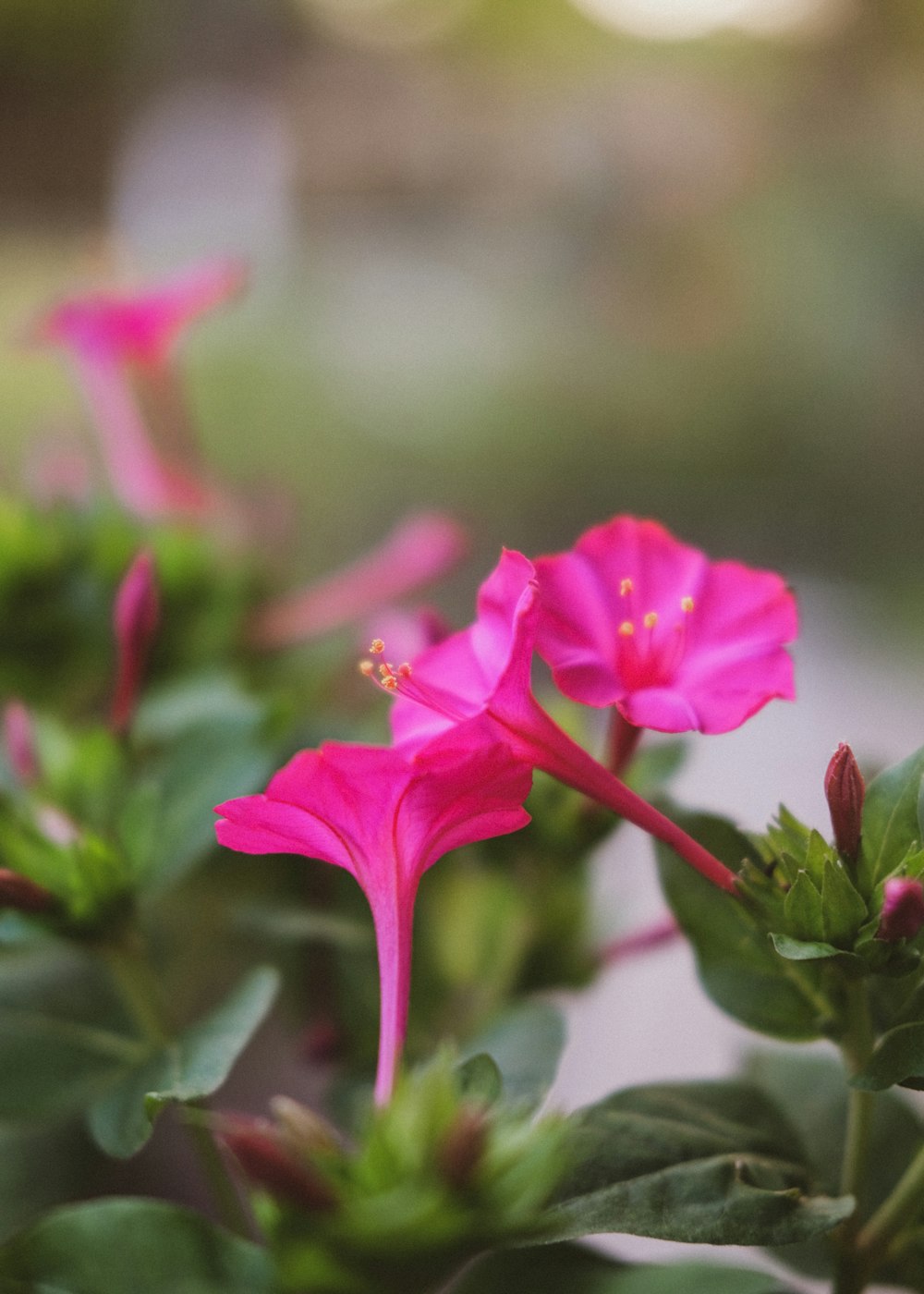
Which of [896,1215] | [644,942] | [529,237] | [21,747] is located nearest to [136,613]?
[21,747]

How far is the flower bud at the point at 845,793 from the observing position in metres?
0.35

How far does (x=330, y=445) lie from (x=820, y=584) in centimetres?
103

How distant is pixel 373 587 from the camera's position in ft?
2.68

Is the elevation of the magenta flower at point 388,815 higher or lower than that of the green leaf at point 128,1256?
higher

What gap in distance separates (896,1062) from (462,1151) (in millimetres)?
163

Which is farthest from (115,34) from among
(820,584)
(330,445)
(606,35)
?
(820,584)

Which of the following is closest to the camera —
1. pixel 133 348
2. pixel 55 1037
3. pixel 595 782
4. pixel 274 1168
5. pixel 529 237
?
pixel 274 1168

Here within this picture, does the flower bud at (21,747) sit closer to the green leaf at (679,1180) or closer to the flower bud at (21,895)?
the flower bud at (21,895)

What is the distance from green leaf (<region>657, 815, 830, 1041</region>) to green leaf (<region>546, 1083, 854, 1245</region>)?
0.04m

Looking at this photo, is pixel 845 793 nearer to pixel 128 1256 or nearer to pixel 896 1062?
pixel 896 1062

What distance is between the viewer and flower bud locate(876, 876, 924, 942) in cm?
32

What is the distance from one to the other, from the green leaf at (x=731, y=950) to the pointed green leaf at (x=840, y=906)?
5 cm

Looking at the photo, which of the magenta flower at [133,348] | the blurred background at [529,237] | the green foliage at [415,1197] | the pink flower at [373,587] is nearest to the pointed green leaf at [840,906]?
the green foliage at [415,1197]

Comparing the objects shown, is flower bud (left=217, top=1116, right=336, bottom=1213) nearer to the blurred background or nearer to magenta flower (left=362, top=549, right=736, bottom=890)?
magenta flower (left=362, top=549, right=736, bottom=890)
